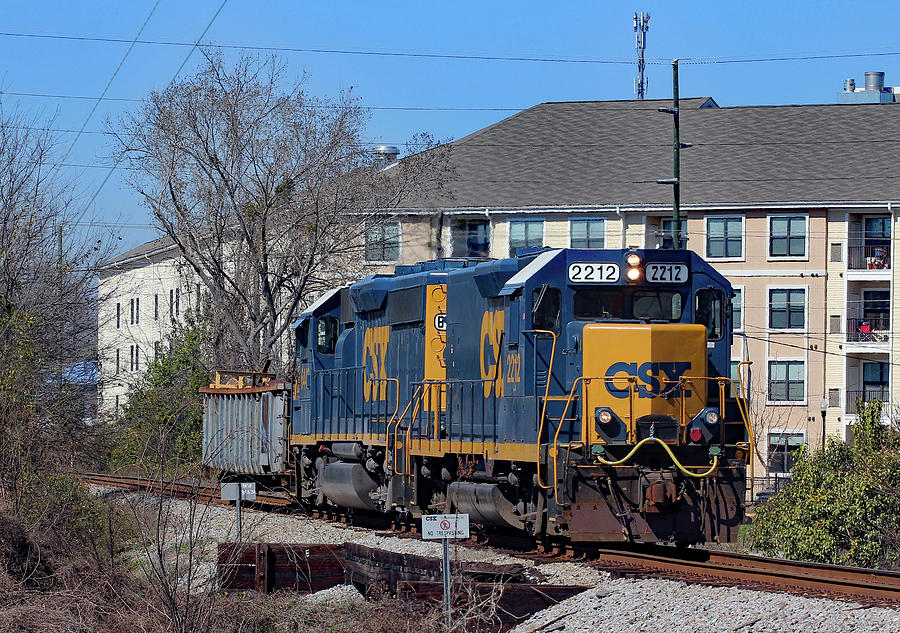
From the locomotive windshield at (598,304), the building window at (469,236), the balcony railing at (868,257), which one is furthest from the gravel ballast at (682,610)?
the balcony railing at (868,257)

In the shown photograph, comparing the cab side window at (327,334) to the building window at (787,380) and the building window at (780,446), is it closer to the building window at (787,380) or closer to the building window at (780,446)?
the building window at (780,446)

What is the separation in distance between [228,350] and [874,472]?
23265 mm

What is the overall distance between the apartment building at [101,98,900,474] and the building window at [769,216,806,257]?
34mm

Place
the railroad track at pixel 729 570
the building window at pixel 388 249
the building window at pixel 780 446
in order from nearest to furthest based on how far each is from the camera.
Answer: the railroad track at pixel 729 570
the building window at pixel 388 249
the building window at pixel 780 446

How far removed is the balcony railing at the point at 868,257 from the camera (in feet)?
134

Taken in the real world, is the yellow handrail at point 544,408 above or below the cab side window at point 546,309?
below

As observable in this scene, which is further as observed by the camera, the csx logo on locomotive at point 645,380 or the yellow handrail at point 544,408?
the csx logo on locomotive at point 645,380

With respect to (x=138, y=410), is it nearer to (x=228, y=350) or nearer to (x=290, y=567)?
(x=228, y=350)

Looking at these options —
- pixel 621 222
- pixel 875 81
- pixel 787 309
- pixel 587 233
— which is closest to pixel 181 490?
pixel 587 233

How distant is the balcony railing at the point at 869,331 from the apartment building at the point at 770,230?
5cm

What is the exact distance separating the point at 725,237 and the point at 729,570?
3163 cm

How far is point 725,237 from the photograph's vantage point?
136 feet

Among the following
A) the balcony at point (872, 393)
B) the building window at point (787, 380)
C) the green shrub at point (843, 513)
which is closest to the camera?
the green shrub at point (843, 513)

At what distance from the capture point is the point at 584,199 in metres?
42.0
